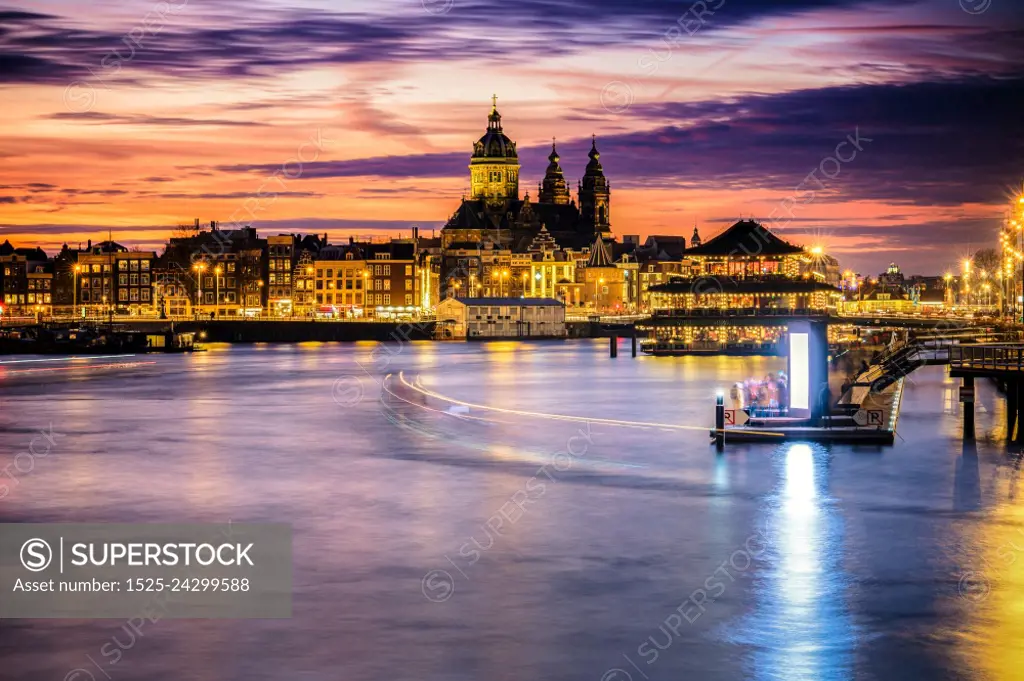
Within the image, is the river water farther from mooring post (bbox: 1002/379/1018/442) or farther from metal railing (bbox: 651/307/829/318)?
metal railing (bbox: 651/307/829/318)

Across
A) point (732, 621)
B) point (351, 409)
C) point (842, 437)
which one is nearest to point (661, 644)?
point (732, 621)

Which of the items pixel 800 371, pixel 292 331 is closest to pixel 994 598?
pixel 800 371

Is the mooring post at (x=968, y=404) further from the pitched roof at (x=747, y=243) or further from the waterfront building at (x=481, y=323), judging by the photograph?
the waterfront building at (x=481, y=323)

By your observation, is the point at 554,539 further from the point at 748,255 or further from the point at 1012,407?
the point at 748,255

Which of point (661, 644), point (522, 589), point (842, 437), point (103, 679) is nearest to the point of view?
point (103, 679)

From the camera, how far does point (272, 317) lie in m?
184

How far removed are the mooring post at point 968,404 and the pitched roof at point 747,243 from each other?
105 meters

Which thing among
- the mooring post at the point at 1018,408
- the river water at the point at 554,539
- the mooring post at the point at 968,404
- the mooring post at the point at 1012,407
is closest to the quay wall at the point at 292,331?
the river water at the point at 554,539

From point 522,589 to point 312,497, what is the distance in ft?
41.6

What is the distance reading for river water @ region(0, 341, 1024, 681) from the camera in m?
20.2

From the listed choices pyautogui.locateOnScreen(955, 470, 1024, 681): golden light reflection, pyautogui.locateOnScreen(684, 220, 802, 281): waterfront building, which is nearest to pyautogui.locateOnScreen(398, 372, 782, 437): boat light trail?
pyautogui.locateOnScreen(955, 470, 1024, 681): golden light reflection

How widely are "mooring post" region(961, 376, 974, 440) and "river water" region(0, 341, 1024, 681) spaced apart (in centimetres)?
94

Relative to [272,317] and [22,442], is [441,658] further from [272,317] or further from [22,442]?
[272,317]

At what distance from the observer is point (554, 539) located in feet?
95.7
